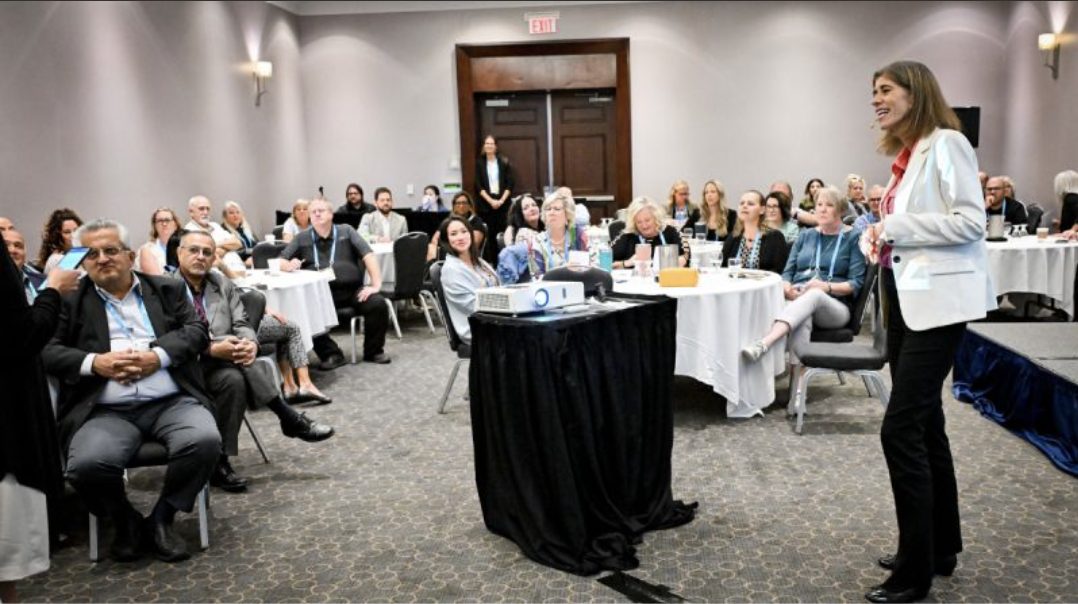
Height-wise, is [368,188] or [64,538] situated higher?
[368,188]

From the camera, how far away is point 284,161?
38.2 ft

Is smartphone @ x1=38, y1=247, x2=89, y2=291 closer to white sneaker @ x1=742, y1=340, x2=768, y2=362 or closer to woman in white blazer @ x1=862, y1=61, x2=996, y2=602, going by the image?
woman in white blazer @ x1=862, y1=61, x2=996, y2=602

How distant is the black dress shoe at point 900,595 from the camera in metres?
2.70

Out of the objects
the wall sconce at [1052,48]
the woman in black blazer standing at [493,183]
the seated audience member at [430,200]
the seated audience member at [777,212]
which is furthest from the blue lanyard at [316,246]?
the wall sconce at [1052,48]

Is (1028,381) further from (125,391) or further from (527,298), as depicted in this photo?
(125,391)

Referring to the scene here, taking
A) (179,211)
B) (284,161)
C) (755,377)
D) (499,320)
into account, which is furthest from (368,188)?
(499,320)

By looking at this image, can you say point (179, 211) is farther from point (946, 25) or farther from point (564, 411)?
point (946, 25)

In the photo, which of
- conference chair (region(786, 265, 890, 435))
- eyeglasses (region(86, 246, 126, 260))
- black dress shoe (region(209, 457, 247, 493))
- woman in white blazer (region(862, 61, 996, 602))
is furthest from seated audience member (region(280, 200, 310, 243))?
woman in white blazer (region(862, 61, 996, 602))

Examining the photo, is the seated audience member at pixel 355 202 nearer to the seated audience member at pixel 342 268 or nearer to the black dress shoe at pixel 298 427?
the seated audience member at pixel 342 268

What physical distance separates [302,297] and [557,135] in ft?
23.2

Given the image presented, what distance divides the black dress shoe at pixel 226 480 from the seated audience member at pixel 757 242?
3.34 metres

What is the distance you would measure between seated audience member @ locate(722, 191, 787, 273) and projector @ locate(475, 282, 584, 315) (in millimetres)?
2877

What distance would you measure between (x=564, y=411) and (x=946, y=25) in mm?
10866

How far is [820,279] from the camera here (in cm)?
543
